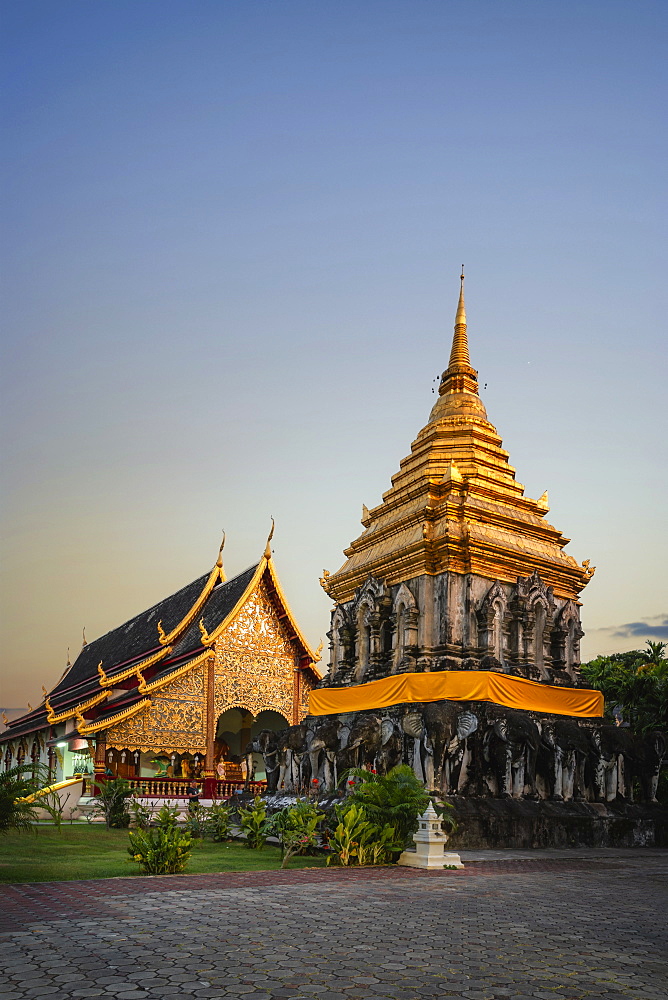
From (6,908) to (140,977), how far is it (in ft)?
8.17

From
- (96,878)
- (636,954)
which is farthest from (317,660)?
(636,954)

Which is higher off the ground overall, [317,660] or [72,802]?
[317,660]

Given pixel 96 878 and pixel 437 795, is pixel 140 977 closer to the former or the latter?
pixel 96 878

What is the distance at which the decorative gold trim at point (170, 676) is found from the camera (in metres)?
18.2

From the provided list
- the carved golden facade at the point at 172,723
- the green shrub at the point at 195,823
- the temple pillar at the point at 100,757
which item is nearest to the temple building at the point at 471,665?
the green shrub at the point at 195,823

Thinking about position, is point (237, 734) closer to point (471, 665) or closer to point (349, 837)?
point (471, 665)

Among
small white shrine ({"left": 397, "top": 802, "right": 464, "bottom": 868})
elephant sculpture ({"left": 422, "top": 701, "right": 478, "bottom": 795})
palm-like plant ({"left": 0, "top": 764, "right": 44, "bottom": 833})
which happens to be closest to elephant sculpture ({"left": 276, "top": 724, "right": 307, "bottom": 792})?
elephant sculpture ({"left": 422, "top": 701, "right": 478, "bottom": 795})

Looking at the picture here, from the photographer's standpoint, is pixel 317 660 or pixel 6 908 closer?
pixel 6 908

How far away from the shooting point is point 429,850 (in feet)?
30.0

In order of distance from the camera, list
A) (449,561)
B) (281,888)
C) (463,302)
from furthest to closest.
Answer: (463,302) → (449,561) → (281,888)

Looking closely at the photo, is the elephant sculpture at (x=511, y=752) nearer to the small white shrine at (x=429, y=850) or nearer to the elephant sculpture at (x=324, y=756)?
the elephant sculpture at (x=324, y=756)

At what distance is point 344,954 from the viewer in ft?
15.3

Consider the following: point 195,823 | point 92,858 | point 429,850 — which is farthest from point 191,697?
point 429,850

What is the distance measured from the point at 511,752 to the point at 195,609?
10844mm
